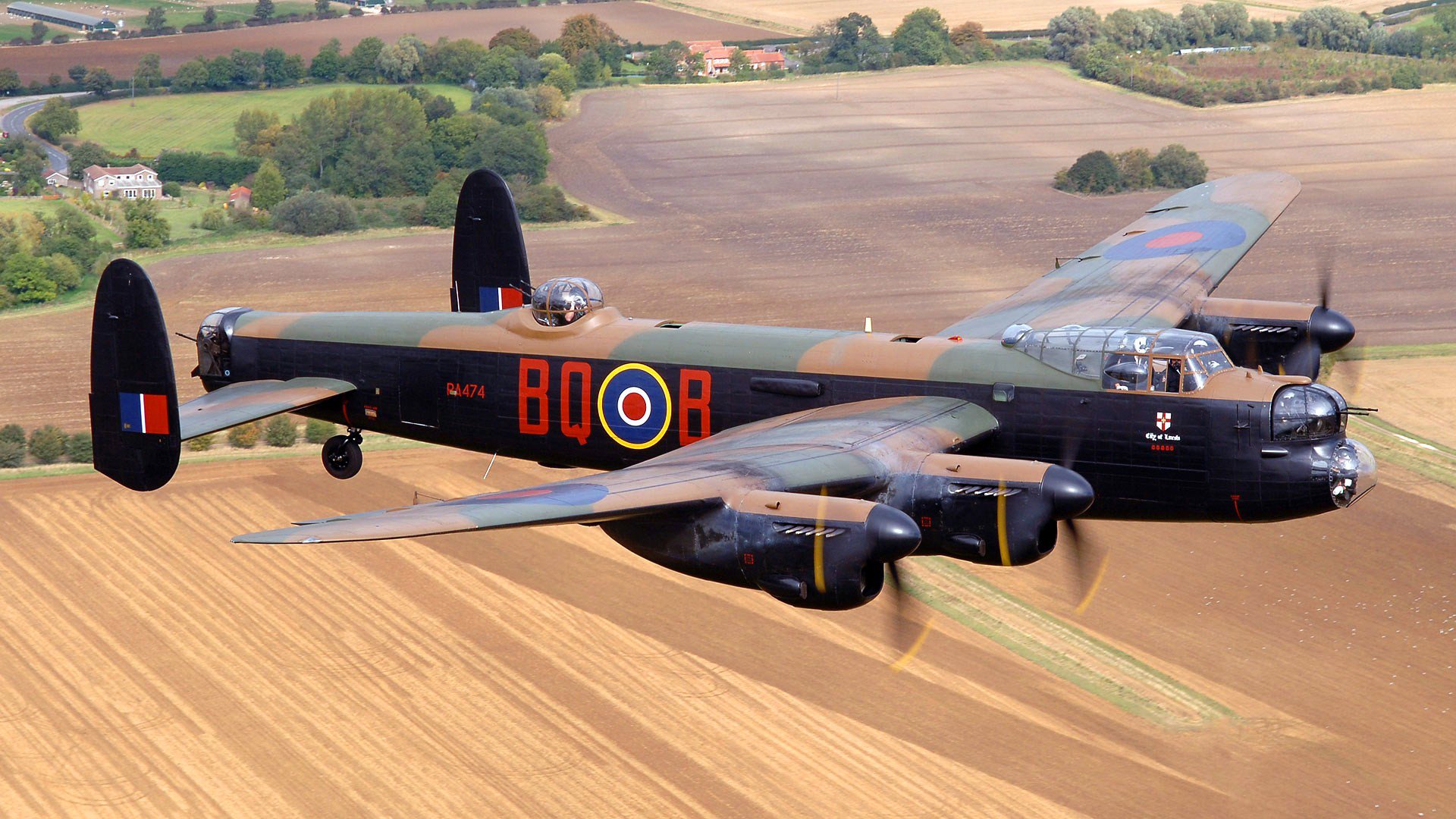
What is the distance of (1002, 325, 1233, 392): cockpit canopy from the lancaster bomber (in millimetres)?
44

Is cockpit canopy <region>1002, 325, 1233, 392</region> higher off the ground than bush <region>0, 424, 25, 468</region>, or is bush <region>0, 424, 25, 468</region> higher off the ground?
cockpit canopy <region>1002, 325, 1233, 392</region>

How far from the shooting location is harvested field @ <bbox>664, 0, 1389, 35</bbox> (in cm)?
14638

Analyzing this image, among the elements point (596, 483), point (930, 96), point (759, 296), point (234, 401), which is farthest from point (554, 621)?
point (930, 96)

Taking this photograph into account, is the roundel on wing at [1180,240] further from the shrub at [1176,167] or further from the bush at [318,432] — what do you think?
the shrub at [1176,167]

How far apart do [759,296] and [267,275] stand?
2512 centimetres

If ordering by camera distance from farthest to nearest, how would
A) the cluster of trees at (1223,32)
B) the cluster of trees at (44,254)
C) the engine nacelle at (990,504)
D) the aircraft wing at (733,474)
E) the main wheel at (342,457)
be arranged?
1. the cluster of trees at (1223,32)
2. the cluster of trees at (44,254)
3. the main wheel at (342,457)
4. the engine nacelle at (990,504)
5. the aircraft wing at (733,474)

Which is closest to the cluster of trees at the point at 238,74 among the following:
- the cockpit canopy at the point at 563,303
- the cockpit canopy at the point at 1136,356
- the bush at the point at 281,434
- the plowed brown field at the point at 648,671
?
the plowed brown field at the point at 648,671

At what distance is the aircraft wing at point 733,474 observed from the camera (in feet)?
77.6

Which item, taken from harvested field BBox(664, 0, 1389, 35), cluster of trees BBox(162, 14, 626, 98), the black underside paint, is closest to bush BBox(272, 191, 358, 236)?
cluster of trees BBox(162, 14, 626, 98)

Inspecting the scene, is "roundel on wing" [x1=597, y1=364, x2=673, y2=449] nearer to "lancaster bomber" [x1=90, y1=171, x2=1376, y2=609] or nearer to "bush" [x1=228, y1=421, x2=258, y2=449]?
"lancaster bomber" [x1=90, y1=171, x2=1376, y2=609]

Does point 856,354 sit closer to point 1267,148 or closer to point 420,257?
point 420,257

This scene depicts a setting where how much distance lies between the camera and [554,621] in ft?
131

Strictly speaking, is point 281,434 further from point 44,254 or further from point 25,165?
point 25,165

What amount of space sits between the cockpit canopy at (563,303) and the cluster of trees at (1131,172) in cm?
6741
